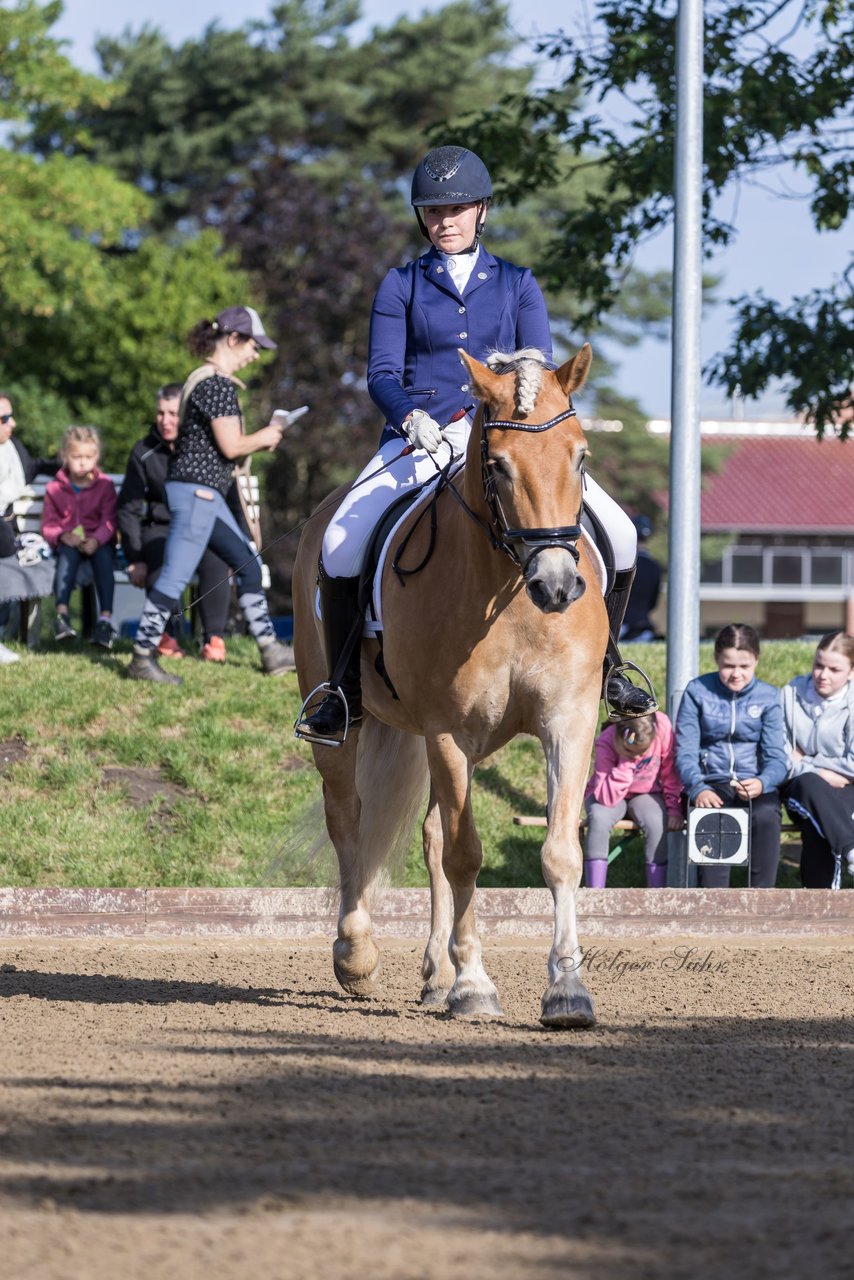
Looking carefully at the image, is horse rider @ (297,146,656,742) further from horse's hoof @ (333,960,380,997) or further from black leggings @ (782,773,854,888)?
black leggings @ (782,773,854,888)

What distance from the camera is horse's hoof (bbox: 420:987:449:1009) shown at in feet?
23.2

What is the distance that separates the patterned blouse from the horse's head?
246 inches

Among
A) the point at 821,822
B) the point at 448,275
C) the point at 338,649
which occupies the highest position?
the point at 448,275

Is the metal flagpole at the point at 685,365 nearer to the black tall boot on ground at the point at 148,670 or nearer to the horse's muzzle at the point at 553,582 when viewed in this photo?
the black tall boot on ground at the point at 148,670

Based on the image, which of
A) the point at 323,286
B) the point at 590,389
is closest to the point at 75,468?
the point at 323,286

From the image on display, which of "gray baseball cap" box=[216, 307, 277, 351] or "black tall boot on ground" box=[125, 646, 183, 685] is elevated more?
"gray baseball cap" box=[216, 307, 277, 351]

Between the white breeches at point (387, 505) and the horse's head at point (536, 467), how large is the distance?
102cm

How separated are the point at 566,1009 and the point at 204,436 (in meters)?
7.06

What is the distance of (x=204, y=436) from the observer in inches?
483

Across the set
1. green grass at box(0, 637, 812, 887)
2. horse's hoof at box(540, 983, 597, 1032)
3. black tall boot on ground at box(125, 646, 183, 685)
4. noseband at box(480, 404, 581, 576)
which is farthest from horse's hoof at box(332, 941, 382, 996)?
black tall boot on ground at box(125, 646, 183, 685)

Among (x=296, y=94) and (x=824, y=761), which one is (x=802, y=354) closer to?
(x=824, y=761)

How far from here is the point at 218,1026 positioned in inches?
249

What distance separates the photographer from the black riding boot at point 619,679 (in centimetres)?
723

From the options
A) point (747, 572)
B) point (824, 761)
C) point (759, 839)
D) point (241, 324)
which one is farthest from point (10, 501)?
point (747, 572)
